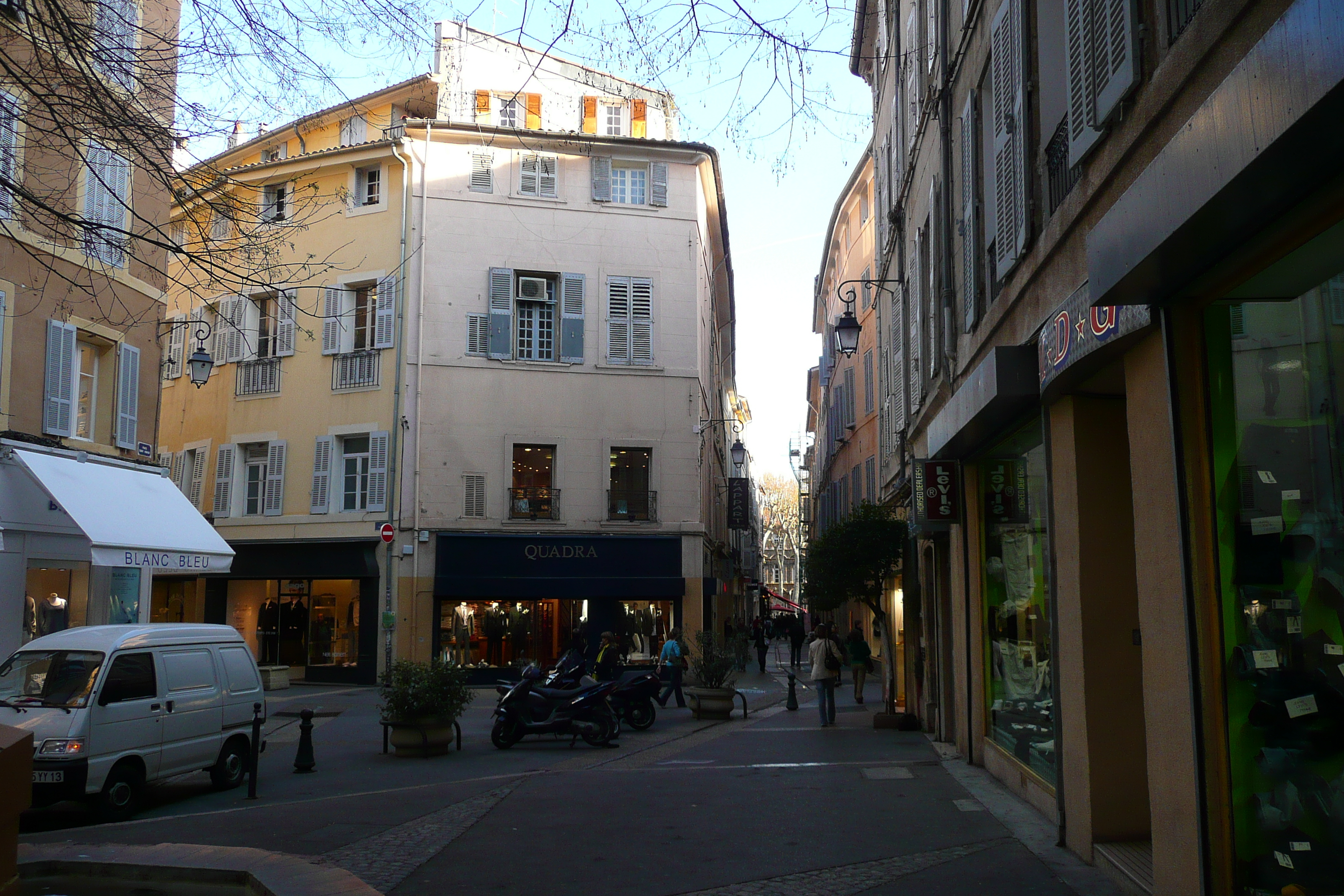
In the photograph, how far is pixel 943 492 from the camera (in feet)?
39.4

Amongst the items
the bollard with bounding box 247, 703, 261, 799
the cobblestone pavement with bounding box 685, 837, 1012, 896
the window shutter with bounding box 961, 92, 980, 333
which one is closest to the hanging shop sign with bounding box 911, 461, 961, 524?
the window shutter with bounding box 961, 92, 980, 333

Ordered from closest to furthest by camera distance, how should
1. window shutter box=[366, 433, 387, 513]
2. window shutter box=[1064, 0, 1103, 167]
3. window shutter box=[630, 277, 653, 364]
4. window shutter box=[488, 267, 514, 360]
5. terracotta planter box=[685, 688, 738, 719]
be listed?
window shutter box=[1064, 0, 1103, 167] → terracotta planter box=[685, 688, 738, 719] → window shutter box=[366, 433, 387, 513] → window shutter box=[488, 267, 514, 360] → window shutter box=[630, 277, 653, 364]

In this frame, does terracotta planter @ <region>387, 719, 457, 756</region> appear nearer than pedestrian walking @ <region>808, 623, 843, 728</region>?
Yes

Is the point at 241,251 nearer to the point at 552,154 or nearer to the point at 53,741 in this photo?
the point at 53,741

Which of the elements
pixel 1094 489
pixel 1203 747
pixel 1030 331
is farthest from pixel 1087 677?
pixel 1030 331

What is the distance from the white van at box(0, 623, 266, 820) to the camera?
988 cm

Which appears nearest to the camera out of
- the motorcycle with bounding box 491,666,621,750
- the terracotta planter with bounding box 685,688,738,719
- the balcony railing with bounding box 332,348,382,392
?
the motorcycle with bounding box 491,666,621,750

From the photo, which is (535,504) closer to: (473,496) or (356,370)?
(473,496)

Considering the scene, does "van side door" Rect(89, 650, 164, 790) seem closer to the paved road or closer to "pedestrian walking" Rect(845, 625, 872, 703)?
the paved road

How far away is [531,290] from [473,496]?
5498 mm

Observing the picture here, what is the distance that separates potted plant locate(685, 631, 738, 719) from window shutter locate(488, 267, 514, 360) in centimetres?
1147

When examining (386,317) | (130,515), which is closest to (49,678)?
(130,515)

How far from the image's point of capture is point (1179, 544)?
5.36m

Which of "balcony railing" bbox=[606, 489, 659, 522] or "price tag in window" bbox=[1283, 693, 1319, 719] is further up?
"balcony railing" bbox=[606, 489, 659, 522]
